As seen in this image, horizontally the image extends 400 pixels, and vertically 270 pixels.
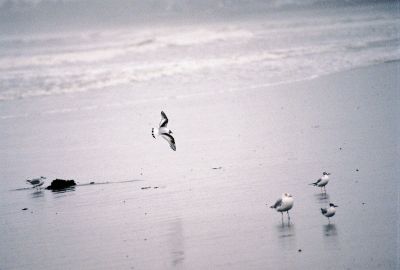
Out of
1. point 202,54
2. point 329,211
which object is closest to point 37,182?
point 329,211

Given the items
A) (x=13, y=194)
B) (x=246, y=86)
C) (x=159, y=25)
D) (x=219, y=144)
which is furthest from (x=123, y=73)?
(x=159, y=25)

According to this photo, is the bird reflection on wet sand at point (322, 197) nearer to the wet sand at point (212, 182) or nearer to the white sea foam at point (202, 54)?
the wet sand at point (212, 182)

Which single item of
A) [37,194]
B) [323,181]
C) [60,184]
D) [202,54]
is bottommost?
[323,181]

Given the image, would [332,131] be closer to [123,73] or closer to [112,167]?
[112,167]

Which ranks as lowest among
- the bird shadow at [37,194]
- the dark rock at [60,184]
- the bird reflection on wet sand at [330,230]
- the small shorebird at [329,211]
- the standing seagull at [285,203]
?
the bird reflection on wet sand at [330,230]

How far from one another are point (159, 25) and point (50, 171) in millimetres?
45866

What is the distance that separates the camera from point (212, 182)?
43.2 feet

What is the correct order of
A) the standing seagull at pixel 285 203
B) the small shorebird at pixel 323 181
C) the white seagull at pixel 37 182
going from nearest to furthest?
the standing seagull at pixel 285 203, the small shorebird at pixel 323 181, the white seagull at pixel 37 182

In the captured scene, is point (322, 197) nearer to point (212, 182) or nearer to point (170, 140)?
point (212, 182)

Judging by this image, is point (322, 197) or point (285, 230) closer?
point (285, 230)

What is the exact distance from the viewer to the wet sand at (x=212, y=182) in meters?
9.59

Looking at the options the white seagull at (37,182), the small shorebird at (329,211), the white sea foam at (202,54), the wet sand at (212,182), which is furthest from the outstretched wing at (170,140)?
the white sea foam at (202,54)

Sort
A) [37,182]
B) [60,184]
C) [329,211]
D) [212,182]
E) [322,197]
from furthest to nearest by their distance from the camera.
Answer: [60,184], [37,182], [212,182], [322,197], [329,211]

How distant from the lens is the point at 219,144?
16.4 m
